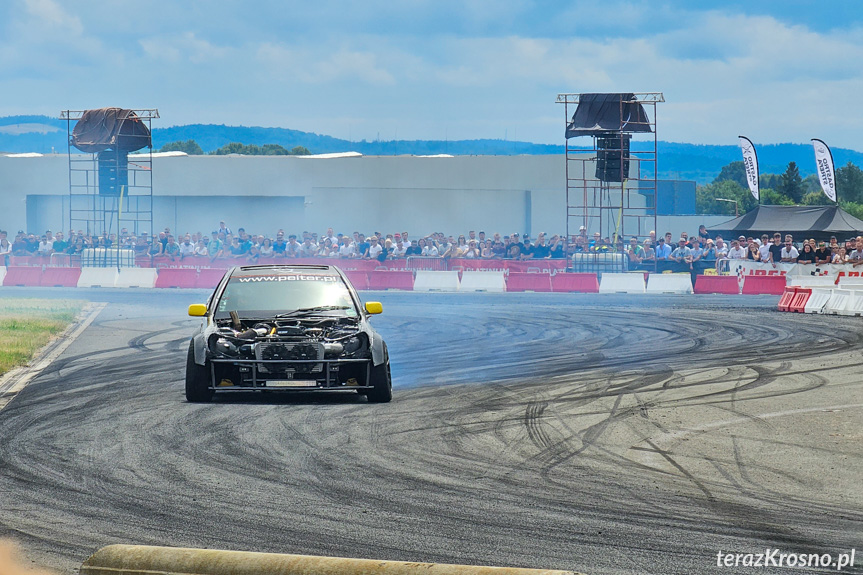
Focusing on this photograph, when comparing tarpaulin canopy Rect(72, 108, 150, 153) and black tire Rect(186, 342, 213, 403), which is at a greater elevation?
tarpaulin canopy Rect(72, 108, 150, 153)

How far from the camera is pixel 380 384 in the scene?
1134 cm

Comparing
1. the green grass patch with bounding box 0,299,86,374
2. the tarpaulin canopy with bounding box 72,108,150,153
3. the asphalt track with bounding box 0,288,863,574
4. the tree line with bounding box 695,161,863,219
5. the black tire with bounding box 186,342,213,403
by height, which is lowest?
the asphalt track with bounding box 0,288,863,574

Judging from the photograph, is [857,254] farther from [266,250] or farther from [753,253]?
[266,250]

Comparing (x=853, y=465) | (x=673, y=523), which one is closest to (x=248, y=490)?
(x=673, y=523)

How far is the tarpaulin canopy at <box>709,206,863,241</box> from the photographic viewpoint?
42.1 metres

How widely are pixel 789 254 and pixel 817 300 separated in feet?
20.9

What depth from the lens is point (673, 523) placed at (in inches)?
258

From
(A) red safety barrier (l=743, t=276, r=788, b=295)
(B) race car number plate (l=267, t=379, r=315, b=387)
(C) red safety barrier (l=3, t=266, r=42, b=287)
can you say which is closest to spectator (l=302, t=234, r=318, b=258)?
(C) red safety barrier (l=3, t=266, r=42, b=287)

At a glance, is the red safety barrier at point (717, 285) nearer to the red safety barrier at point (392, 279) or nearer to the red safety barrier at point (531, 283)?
the red safety barrier at point (531, 283)

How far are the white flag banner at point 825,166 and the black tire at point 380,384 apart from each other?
38463 millimetres

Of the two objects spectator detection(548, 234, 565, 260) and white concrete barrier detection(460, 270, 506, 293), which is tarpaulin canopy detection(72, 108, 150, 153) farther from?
spectator detection(548, 234, 565, 260)

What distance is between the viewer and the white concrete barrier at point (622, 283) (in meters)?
32.3

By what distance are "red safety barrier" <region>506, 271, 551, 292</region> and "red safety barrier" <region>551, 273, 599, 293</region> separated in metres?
0.19

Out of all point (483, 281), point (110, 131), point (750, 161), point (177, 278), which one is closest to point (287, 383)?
point (483, 281)
